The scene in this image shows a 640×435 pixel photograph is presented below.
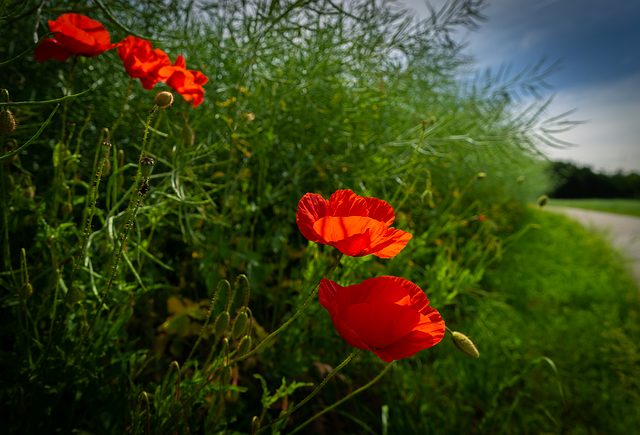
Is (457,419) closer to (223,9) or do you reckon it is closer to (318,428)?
(318,428)

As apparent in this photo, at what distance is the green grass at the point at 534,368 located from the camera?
901mm

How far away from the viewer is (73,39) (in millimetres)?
449

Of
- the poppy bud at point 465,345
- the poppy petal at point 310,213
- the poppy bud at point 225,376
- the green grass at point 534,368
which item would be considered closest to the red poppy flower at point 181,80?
the poppy petal at point 310,213

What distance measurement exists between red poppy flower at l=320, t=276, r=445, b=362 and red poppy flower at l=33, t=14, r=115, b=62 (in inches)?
18.0

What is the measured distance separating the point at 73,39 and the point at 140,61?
80 millimetres

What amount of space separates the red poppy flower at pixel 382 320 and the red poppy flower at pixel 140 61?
395mm

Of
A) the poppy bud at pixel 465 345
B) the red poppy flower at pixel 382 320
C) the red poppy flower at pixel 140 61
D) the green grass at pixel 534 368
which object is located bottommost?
the green grass at pixel 534 368

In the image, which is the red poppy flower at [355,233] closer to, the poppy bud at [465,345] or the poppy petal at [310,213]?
the poppy petal at [310,213]

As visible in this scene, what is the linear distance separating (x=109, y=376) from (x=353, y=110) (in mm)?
787

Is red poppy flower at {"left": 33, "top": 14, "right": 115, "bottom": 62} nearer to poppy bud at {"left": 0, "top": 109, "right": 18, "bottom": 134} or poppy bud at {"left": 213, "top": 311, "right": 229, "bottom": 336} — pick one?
poppy bud at {"left": 0, "top": 109, "right": 18, "bottom": 134}

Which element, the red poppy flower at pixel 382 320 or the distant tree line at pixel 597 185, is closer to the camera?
the red poppy flower at pixel 382 320

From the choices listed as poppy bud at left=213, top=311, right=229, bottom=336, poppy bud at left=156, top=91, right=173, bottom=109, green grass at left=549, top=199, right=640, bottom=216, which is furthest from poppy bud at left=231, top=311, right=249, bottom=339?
green grass at left=549, top=199, right=640, bottom=216

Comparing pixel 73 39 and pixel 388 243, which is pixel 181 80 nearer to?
pixel 73 39

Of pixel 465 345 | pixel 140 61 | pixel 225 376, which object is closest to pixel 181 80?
pixel 140 61
